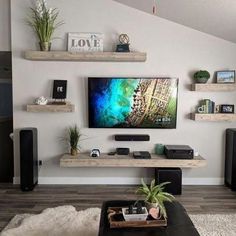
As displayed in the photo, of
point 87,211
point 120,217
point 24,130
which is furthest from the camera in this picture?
point 24,130

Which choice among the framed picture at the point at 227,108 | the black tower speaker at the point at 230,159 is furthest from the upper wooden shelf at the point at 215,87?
the black tower speaker at the point at 230,159

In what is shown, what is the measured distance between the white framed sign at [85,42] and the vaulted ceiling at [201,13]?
66 centimetres

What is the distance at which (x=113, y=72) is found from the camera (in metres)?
4.63

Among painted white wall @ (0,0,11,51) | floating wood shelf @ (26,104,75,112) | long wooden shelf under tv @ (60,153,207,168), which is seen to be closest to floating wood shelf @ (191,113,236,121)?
long wooden shelf under tv @ (60,153,207,168)

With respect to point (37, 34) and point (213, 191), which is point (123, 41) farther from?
point (213, 191)

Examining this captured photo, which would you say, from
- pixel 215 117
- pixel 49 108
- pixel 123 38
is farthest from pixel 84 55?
pixel 215 117

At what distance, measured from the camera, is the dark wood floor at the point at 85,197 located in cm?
376

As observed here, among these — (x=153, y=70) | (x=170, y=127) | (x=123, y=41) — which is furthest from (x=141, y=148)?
(x=123, y=41)

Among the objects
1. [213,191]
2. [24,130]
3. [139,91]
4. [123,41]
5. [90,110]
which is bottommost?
[213,191]

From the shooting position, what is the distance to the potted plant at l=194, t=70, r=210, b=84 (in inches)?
176

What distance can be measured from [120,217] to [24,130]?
95.0 inches

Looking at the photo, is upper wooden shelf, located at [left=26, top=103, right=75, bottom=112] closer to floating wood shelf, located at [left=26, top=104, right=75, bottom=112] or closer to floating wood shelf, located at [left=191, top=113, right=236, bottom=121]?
floating wood shelf, located at [left=26, top=104, right=75, bottom=112]

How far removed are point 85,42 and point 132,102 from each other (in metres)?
1.16

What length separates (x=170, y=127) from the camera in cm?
464
